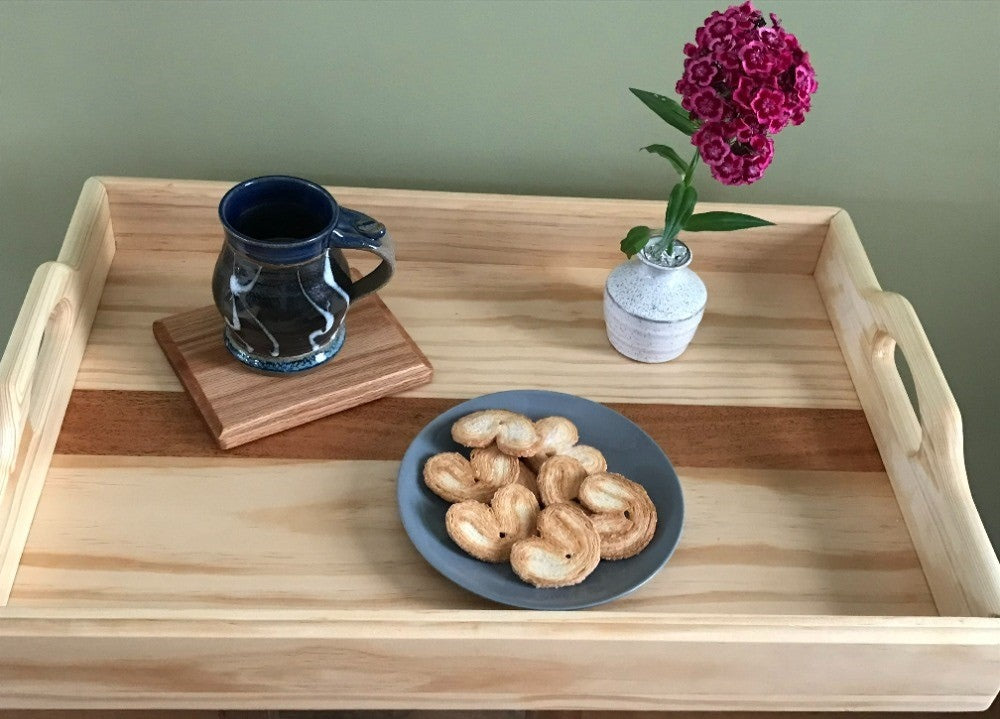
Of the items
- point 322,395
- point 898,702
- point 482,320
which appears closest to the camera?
point 898,702

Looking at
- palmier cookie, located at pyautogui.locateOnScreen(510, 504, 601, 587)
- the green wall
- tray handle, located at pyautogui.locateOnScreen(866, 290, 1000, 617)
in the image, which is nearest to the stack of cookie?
palmier cookie, located at pyautogui.locateOnScreen(510, 504, 601, 587)

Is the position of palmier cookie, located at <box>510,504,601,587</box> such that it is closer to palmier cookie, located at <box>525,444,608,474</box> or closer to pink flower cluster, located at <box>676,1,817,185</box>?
palmier cookie, located at <box>525,444,608,474</box>

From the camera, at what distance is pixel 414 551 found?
2.58ft

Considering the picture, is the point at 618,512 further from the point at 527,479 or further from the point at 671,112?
the point at 671,112

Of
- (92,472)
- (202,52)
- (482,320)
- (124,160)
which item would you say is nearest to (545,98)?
(482,320)

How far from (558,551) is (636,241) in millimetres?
329

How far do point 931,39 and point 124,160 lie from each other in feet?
2.90

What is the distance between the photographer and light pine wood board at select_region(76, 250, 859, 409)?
3.08 ft

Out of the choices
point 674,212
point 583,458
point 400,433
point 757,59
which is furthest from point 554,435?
point 757,59

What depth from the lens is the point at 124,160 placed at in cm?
109

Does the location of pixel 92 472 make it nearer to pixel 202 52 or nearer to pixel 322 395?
pixel 322 395

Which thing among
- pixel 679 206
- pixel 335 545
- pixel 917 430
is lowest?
pixel 335 545

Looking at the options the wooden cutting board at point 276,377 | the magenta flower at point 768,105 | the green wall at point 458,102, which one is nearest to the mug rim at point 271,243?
the wooden cutting board at point 276,377

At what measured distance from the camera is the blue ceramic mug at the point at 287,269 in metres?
0.82
